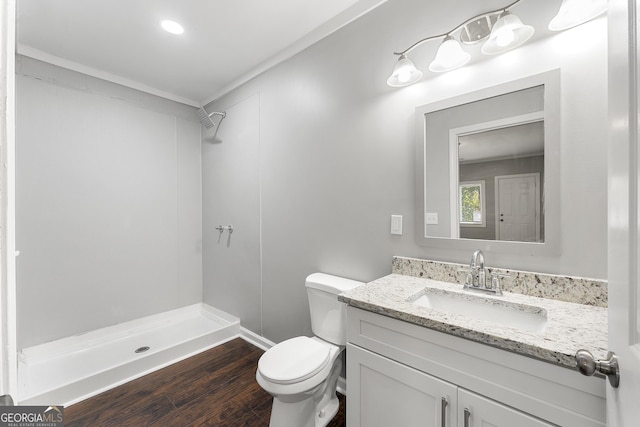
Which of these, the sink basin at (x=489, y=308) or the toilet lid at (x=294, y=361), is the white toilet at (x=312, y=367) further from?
the sink basin at (x=489, y=308)

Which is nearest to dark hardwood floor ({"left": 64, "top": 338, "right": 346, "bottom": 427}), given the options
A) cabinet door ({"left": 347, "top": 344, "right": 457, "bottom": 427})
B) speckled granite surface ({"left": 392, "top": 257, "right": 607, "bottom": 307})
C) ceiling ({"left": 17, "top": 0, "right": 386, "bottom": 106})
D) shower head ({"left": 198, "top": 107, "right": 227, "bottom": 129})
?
cabinet door ({"left": 347, "top": 344, "right": 457, "bottom": 427})

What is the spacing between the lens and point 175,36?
1955mm

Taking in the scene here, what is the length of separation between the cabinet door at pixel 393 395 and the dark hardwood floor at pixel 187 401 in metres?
0.59

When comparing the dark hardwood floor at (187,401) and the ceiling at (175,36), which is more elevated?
the ceiling at (175,36)

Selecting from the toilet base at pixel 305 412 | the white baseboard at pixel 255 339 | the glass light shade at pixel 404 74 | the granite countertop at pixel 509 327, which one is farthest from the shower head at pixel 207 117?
the toilet base at pixel 305 412

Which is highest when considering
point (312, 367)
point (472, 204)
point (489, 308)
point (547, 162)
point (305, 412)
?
point (547, 162)

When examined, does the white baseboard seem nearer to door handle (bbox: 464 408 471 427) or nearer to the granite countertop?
the granite countertop

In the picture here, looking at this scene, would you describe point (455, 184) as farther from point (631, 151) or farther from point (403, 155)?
point (631, 151)

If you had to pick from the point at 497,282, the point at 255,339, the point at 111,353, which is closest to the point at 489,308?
the point at 497,282

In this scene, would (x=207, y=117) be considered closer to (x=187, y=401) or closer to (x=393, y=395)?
(x=187, y=401)

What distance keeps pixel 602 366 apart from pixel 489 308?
2.02ft

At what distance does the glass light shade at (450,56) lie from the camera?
49.4 inches

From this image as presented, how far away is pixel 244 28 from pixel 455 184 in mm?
1754

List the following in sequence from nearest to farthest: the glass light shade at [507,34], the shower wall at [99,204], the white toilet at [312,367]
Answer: the glass light shade at [507,34] → the white toilet at [312,367] → the shower wall at [99,204]
